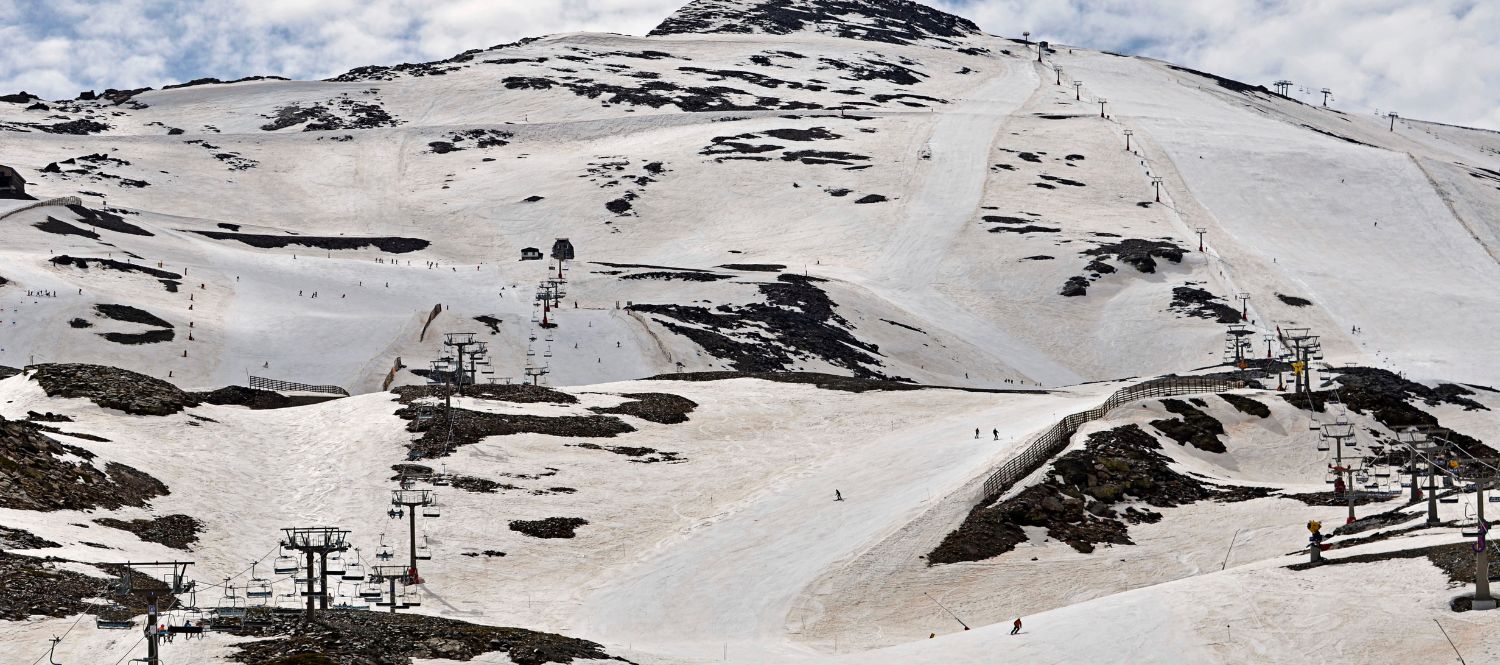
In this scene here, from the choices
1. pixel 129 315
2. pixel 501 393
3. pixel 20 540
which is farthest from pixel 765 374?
pixel 20 540

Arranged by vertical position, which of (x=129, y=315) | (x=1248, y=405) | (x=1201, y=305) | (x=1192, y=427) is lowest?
(x=1192, y=427)

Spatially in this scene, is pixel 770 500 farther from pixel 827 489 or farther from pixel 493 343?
pixel 493 343

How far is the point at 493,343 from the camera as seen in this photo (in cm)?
10075

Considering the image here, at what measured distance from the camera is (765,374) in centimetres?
9231

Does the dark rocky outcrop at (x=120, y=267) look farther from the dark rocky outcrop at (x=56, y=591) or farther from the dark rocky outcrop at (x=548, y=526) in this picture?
the dark rocky outcrop at (x=56, y=591)

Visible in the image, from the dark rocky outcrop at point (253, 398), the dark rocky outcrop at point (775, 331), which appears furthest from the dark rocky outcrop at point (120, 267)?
the dark rocky outcrop at point (775, 331)

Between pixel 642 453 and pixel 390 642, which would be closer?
pixel 390 642

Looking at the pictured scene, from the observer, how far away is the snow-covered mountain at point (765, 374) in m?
49.7

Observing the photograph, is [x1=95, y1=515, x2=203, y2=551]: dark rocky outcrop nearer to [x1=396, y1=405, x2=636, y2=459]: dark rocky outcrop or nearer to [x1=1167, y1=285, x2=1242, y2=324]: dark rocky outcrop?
[x1=396, y1=405, x2=636, y2=459]: dark rocky outcrop

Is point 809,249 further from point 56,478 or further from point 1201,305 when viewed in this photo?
point 56,478

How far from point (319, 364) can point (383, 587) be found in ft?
153

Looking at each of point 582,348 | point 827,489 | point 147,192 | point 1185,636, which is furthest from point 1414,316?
point 147,192

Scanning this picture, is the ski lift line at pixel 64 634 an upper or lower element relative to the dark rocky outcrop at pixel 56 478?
lower

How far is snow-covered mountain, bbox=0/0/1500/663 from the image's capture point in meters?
49.7
